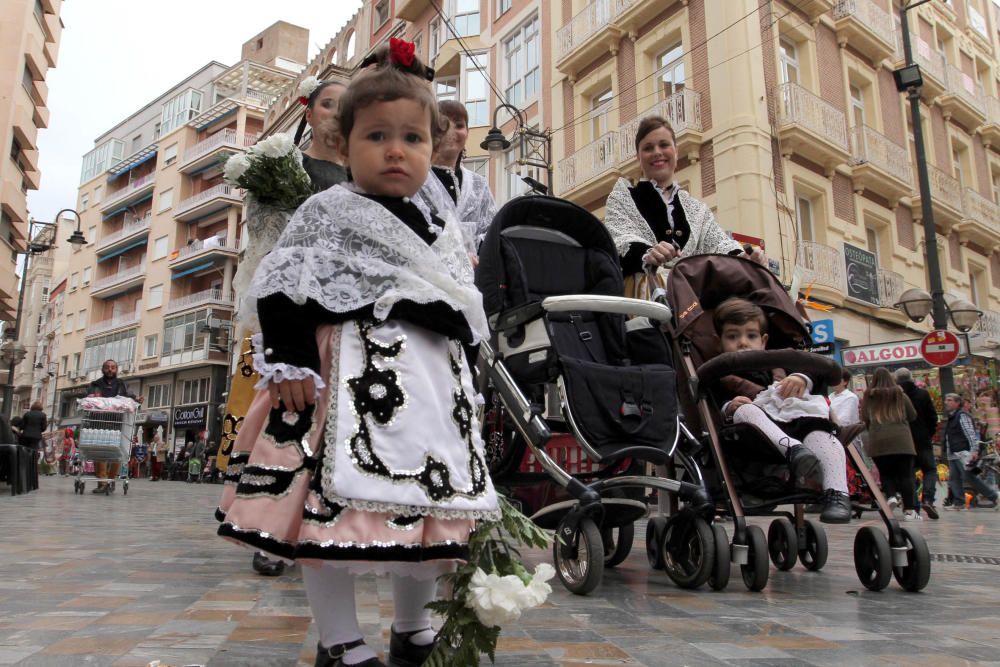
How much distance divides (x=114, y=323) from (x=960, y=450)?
157 feet

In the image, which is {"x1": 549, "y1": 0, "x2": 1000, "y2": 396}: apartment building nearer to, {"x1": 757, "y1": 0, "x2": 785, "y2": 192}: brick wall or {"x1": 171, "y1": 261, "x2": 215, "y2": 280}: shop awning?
{"x1": 757, "y1": 0, "x2": 785, "y2": 192}: brick wall

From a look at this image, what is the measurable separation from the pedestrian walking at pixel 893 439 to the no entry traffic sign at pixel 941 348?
68.0 inches

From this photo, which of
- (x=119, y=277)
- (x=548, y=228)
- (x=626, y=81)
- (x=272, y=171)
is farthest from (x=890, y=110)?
(x=119, y=277)

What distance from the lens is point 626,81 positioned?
18094 millimetres

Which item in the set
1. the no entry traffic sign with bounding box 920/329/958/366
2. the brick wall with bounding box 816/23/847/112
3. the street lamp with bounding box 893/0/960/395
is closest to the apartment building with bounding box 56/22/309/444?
the brick wall with bounding box 816/23/847/112

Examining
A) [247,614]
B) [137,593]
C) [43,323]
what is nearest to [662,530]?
[247,614]

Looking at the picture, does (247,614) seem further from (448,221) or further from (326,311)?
(448,221)

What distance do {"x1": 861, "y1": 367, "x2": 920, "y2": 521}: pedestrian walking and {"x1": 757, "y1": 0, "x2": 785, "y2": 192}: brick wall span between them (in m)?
7.20

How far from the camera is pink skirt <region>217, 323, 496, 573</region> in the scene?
168cm

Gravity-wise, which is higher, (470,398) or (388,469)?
(470,398)

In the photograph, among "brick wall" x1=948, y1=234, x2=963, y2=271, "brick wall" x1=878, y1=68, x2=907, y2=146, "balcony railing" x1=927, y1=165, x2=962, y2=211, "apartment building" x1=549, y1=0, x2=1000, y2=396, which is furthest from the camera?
"brick wall" x1=948, y1=234, x2=963, y2=271

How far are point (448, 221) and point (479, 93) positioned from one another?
2210 cm

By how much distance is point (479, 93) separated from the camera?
915 inches

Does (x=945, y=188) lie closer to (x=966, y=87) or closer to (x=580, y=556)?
(x=966, y=87)
